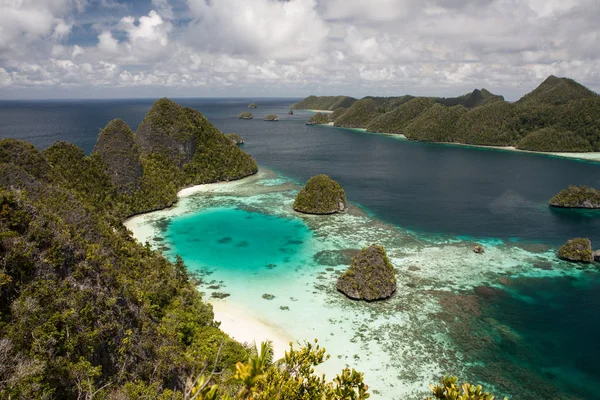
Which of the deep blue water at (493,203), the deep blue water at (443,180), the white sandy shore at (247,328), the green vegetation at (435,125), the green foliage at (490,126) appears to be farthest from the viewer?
the green vegetation at (435,125)

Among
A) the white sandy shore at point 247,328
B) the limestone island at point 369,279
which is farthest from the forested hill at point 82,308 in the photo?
the limestone island at point 369,279

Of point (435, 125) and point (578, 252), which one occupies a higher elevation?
point (435, 125)

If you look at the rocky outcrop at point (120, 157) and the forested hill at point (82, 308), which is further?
the rocky outcrop at point (120, 157)

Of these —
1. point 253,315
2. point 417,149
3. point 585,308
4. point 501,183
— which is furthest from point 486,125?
point 253,315

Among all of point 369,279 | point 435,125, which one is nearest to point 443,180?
point 369,279

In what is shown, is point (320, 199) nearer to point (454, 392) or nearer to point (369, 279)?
point (369, 279)

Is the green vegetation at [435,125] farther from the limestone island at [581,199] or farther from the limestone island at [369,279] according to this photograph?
the limestone island at [369,279]
